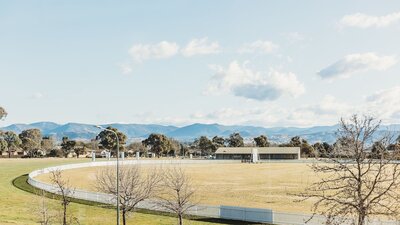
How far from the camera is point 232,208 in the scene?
43062 mm

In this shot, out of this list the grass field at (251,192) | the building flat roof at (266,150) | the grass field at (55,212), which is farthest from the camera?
the building flat roof at (266,150)

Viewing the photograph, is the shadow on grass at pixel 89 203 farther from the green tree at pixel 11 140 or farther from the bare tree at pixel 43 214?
the green tree at pixel 11 140

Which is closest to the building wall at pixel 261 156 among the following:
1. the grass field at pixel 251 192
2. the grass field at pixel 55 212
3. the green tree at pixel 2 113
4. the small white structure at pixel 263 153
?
the small white structure at pixel 263 153

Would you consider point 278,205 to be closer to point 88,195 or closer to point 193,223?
point 193,223

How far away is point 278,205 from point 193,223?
1368 cm

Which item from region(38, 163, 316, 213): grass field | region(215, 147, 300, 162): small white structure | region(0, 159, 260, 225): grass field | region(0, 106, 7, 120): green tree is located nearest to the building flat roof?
region(215, 147, 300, 162): small white structure

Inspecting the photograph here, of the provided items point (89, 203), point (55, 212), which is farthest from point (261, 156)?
point (55, 212)

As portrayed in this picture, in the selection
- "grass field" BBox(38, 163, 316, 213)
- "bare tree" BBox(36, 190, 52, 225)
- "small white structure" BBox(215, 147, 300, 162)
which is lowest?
"grass field" BBox(38, 163, 316, 213)

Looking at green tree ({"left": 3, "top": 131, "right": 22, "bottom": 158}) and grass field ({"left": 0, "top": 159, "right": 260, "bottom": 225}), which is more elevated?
green tree ({"left": 3, "top": 131, "right": 22, "bottom": 158})

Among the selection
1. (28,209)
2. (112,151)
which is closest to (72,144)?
(112,151)

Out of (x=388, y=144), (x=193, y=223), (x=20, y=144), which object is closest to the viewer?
(x=388, y=144)

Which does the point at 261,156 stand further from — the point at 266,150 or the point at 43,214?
the point at 43,214

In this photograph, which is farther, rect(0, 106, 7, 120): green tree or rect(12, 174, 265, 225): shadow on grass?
rect(0, 106, 7, 120): green tree

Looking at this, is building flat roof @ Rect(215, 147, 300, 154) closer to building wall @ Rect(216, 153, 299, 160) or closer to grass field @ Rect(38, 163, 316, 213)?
building wall @ Rect(216, 153, 299, 160)
